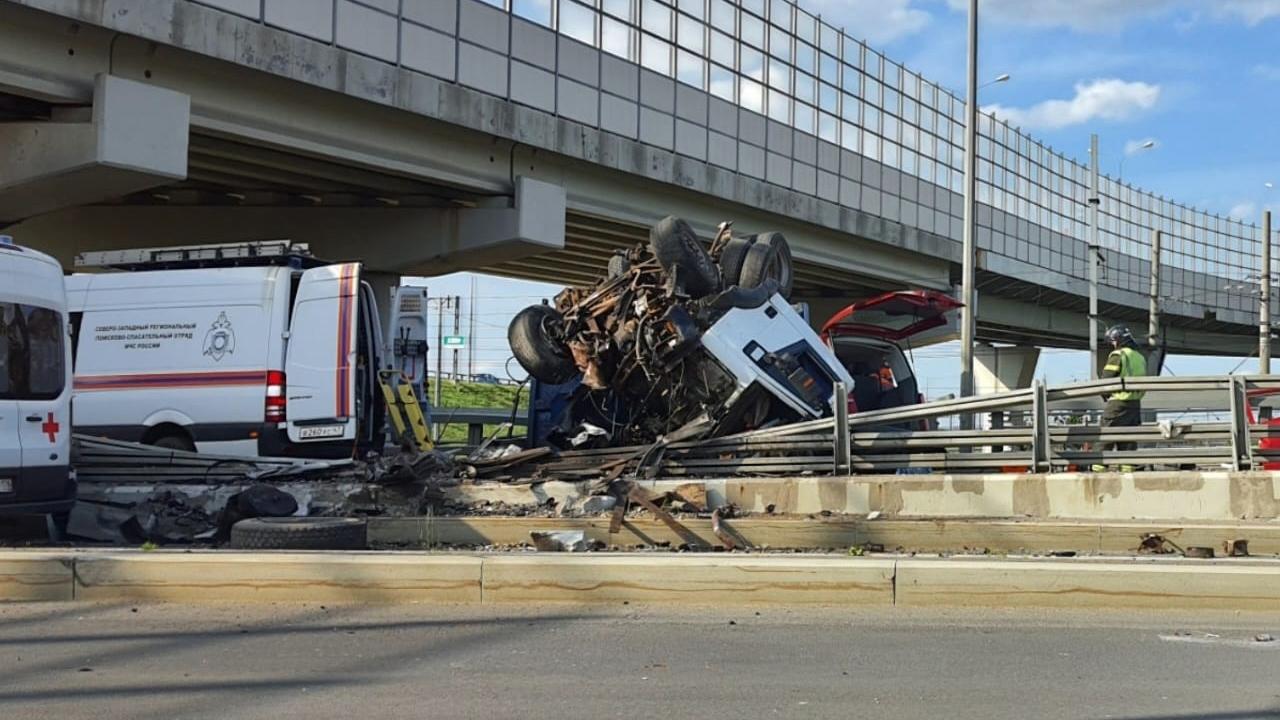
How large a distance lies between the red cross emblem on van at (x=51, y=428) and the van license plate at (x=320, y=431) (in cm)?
306

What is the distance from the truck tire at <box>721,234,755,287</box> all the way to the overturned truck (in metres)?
0.01

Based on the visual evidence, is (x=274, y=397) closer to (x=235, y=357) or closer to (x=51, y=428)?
(x=235, y=357)

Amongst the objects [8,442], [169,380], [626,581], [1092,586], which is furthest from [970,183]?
[8,442]

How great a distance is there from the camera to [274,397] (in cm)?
1213

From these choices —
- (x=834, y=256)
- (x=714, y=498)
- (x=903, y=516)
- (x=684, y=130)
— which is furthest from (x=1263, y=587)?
(x=834, y=256)

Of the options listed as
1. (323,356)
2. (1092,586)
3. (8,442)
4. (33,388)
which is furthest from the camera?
(323,356)

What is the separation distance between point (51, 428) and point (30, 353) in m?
0.59

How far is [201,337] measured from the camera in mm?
12312

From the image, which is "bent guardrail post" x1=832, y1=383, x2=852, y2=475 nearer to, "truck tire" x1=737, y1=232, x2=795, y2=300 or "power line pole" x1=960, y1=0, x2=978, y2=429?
"truck tire" x1=737, y1=232, x2=795, y2=300

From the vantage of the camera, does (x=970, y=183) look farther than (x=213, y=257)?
Yes

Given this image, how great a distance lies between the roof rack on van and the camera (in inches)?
496

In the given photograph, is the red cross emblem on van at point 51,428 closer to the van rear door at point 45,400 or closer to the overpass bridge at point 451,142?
the van rear door at point 45,400

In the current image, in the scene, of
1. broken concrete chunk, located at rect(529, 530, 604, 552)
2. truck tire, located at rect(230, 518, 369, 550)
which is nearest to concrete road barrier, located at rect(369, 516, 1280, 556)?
broken concrete chunk, located at rect(529, 530, 604, 552)

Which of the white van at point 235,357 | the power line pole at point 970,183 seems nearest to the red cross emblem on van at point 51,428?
the white van at point 235,357
